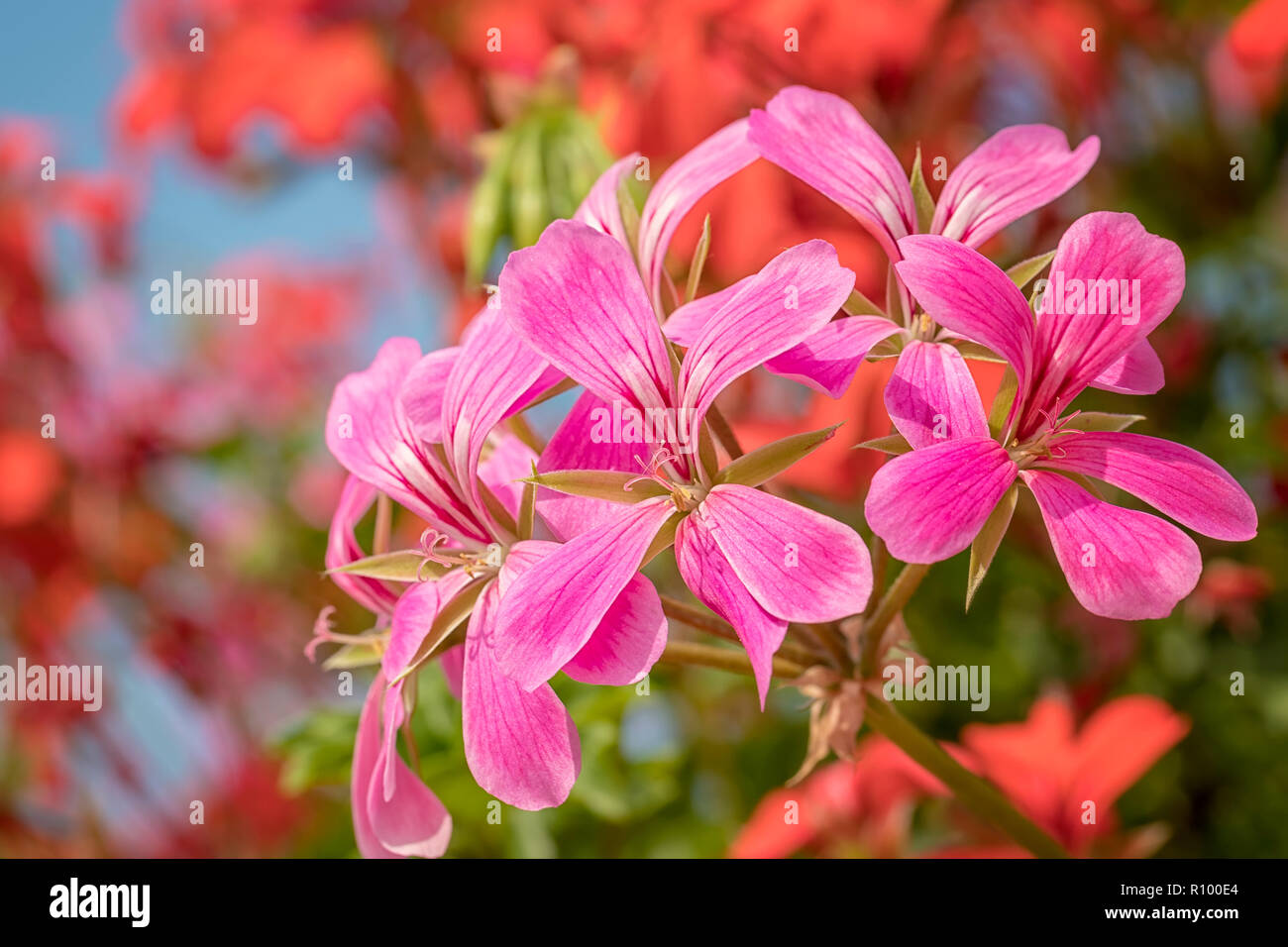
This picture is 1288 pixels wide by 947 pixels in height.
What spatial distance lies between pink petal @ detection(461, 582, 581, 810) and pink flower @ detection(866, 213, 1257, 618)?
177 millimetres

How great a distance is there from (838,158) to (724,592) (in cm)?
24

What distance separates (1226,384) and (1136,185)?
0.88 ft

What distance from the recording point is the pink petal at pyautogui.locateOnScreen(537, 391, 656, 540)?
57cm

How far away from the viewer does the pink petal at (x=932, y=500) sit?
48 cm

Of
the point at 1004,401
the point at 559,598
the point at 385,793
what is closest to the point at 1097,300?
the point at 1004,401

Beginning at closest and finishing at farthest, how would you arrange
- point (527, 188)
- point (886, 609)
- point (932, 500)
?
point (932, 500)
point (886, 609)
point (527, 188)

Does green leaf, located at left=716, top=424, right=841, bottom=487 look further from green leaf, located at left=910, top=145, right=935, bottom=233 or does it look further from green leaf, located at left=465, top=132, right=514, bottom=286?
green leaf, located at left=465, top=132, right=514, bottom=286

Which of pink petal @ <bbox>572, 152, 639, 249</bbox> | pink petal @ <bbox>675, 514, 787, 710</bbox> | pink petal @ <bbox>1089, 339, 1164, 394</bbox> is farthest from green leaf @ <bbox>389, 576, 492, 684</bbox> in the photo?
pink petal @ <bbox>1089, 339, 1164, 394</bbox>

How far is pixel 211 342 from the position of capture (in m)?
2.23

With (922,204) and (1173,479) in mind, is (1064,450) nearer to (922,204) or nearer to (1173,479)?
(1173,479)

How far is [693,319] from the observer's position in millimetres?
564

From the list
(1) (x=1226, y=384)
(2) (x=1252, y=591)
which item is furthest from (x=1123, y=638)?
(1) (x=1226, y=384)

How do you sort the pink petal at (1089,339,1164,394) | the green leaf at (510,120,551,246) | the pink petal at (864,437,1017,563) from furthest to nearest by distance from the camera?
1. the green leaf at (510,120,551,246)
2. the pink petal at (1089,339,1164,394)
3. the pink petal at (864,437,1017,563)

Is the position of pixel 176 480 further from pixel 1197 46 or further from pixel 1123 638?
pixel 1197 46
